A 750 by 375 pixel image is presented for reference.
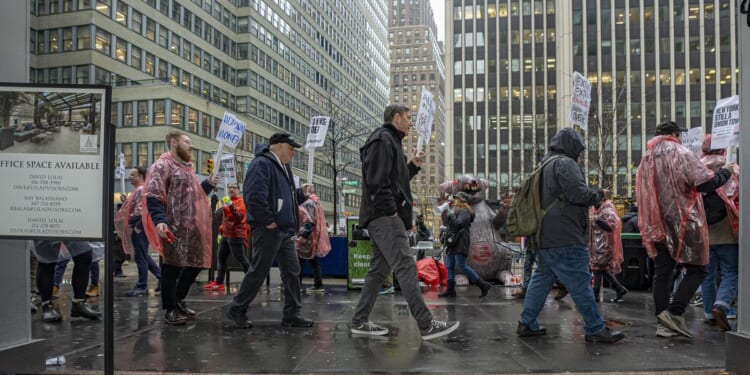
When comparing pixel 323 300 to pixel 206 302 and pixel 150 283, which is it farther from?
pixel 150 283

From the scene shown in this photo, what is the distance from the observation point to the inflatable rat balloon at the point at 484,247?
1184 cm

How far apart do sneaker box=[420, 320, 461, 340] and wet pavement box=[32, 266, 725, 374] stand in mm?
90

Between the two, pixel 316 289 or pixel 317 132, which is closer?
pixel 316 289

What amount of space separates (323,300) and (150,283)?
4467mm

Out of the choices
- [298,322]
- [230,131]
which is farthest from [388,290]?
[298,322]

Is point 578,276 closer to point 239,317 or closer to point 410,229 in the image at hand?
point 410,229

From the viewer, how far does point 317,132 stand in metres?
13.3

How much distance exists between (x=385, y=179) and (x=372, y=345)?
4.77 feet

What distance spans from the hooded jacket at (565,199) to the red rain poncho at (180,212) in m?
3.48

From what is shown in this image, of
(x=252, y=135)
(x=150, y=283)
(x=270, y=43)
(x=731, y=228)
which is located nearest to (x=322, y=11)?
(x=270, y=43)

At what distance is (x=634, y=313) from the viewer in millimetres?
8055

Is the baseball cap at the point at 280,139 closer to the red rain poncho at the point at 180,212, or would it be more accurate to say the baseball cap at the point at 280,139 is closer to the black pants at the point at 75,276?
the red rain poncho at the point at 180,212

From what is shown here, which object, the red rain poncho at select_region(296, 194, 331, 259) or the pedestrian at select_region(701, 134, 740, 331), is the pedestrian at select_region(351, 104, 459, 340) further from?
the red rain poncho at select_region(296, 194, 331, 259)

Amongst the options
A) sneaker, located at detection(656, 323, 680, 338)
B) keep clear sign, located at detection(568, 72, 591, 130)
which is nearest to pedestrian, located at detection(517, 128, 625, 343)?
sneaker, located at detection(656, 323, 680, 338)
